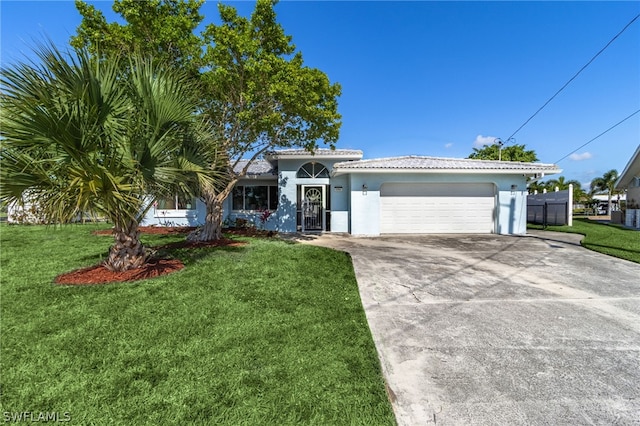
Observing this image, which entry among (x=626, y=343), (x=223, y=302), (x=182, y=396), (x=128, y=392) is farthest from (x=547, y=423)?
(x=223, y=302)

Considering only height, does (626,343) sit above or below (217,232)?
below

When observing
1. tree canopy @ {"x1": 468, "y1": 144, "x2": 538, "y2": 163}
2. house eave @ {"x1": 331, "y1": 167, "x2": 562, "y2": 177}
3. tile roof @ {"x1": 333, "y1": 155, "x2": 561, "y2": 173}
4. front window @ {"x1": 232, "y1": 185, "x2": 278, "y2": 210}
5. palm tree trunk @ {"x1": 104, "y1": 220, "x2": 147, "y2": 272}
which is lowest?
palm tree trunk @ {"x1": 104, "y1": 220, "x2": 147, "y2": 272}

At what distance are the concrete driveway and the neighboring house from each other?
1463 cm

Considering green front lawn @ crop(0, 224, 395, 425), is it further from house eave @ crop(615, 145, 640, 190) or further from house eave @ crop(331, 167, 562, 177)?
house eave @ crop(615, 145, 640, 190)

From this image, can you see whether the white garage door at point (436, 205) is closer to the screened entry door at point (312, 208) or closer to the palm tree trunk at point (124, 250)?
the screened entry door at point (312, 208)

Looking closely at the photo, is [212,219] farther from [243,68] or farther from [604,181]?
[604,181]

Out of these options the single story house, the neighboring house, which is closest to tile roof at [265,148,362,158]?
the single story house

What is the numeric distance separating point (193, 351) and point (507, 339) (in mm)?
4119

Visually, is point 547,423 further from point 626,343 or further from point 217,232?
point 217,232

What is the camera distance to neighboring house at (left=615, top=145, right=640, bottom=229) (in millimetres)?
17920

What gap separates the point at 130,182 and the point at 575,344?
→ 7428 millimetres

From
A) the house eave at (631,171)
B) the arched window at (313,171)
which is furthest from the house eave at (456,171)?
the house eave at (631,171)

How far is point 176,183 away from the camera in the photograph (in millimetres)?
6074

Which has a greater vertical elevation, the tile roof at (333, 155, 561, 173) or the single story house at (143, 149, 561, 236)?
the tile roof at (333, 155, 561, 173)
